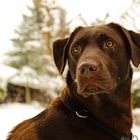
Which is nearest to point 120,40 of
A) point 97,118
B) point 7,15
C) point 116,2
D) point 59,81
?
point 97,118

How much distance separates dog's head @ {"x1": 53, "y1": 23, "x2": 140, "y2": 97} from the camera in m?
2.99

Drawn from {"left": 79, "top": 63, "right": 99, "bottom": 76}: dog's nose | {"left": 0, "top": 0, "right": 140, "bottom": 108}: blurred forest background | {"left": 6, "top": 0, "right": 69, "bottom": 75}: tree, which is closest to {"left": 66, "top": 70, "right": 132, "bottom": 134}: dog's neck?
{"left": 79, "top": 63, "right": 99, "bottom": 76}: dog's nose

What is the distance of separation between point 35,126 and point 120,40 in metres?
0.85

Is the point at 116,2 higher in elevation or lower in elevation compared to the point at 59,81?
A: higher

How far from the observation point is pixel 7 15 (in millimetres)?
13438

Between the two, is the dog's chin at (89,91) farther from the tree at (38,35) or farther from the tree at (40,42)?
the tree at (38,35)

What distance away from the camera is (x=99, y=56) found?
305 centimetres

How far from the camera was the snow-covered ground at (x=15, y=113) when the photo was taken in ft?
22.3

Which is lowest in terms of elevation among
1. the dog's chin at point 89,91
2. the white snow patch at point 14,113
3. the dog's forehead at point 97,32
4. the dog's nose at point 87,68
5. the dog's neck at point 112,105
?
the white snow patch at point 14,113

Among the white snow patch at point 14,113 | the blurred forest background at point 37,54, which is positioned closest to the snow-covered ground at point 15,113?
the white snow patch at point 14,113

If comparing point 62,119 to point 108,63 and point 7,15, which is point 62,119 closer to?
point 108,63

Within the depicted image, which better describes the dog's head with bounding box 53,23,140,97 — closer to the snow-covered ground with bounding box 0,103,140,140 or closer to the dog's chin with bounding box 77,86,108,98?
the dog's chin with bounding box 77,86,108,98

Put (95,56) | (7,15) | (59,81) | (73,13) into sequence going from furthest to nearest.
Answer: (7,15), (73,13), (59,81), (95,56)

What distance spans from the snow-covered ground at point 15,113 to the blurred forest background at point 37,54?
0.79 ft
